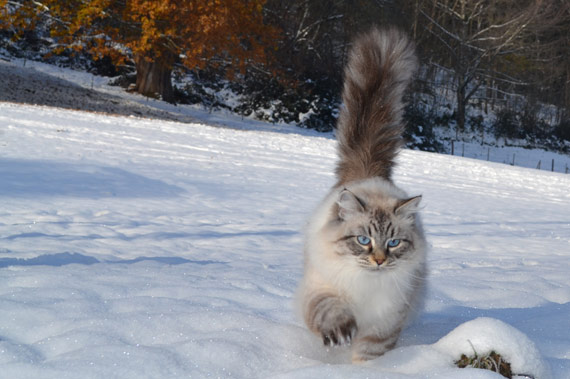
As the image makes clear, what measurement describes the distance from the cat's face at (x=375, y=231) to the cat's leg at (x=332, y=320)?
225mm

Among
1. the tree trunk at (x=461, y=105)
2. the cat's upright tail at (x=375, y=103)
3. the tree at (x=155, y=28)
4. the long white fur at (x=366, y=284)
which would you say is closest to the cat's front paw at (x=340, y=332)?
the long white fur at (x=366, y=284)

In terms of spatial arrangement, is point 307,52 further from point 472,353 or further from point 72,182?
point 472,353

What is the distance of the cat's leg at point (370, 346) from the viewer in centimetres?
279

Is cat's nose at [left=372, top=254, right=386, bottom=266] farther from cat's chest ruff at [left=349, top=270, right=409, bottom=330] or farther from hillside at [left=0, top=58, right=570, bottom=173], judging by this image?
hillside at [left=0, top=58, right=570, bottom=173]

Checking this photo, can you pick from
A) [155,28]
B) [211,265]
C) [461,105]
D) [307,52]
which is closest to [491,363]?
[211,265]

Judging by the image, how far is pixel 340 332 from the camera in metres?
2.64

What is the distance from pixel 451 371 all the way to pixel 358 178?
4.91ft

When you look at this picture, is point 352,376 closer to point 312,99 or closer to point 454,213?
point 454,213

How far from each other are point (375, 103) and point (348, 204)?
1.00m

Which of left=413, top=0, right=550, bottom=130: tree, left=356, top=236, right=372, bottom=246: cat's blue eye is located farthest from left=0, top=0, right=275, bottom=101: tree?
left=356, top=236, right=372, bottom=246: cat's blue eye

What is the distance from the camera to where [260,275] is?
4.60 meters

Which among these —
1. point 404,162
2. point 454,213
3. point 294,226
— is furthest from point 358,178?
point 404,162

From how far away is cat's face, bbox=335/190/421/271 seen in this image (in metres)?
2.76

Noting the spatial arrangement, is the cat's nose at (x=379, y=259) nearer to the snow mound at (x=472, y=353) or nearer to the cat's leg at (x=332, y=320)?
the cat's leg at (x=332, y=320)
